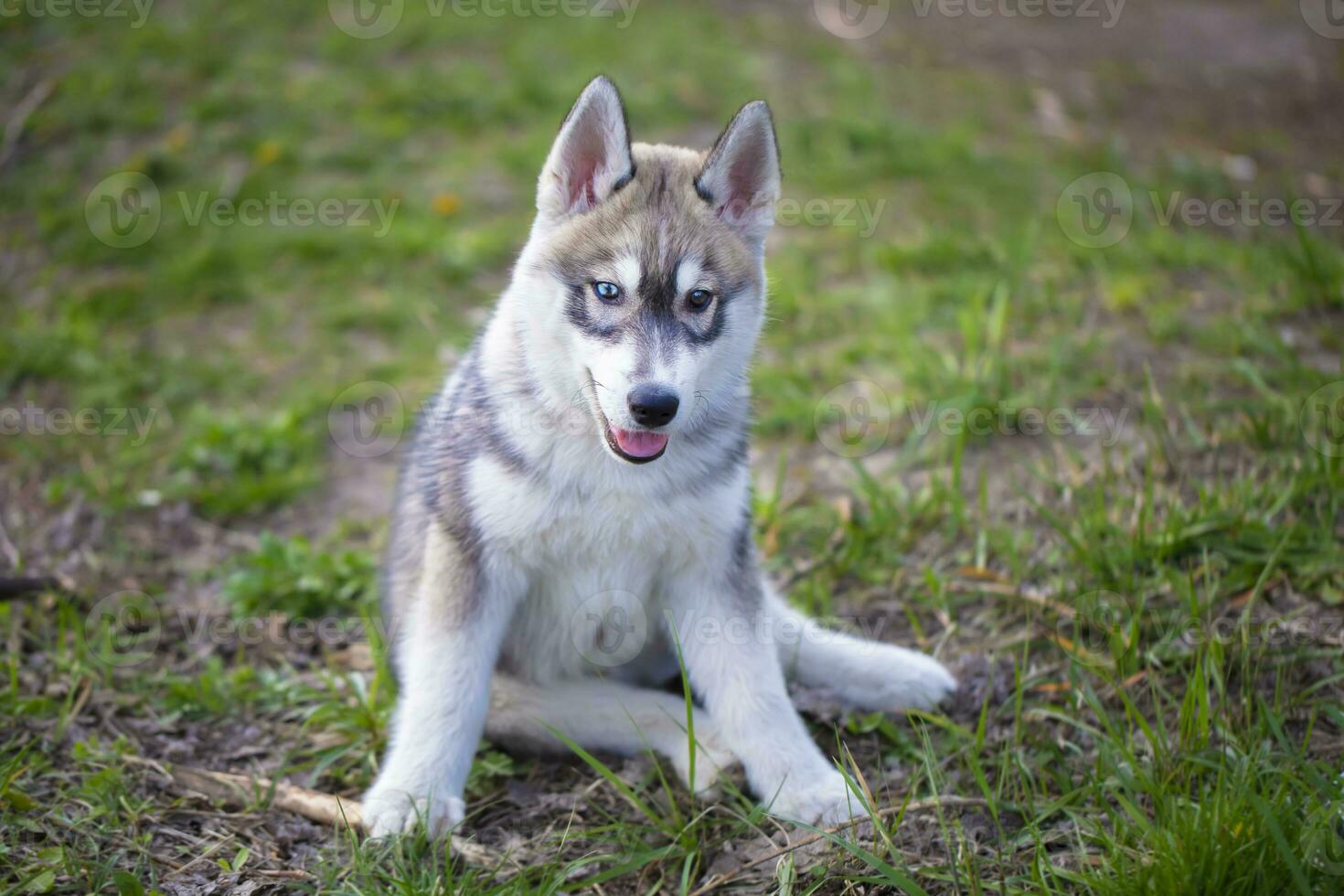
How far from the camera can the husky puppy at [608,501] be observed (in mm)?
2980

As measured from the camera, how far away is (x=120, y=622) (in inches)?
158

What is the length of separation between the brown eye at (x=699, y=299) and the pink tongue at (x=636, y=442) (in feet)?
1.27

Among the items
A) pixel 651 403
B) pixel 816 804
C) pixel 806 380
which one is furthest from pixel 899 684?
pixel 806 380

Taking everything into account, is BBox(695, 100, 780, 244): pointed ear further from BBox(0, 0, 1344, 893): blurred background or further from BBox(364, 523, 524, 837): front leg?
BBox(0, 0, 1344, 893): blurred background

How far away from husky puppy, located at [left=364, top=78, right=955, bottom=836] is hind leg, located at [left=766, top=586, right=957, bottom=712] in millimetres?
297

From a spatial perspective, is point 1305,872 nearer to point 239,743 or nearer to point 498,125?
point 239,743

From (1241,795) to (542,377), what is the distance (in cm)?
207

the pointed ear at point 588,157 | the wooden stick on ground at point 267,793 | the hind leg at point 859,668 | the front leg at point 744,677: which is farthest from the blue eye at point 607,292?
the wooden stick on ground at point 267,793

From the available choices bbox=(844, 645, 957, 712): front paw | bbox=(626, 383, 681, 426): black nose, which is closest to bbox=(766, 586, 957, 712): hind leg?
bbox=(844, 645, 957, 712): front paw

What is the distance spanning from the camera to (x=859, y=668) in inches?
139

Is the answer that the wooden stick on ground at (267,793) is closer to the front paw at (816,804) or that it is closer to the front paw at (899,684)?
the front paw at (816,804)

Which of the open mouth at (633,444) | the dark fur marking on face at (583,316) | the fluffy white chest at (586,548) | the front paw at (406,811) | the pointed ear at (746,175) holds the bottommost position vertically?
the front paw at (406,811)

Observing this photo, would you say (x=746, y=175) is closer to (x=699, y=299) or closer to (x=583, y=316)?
(x=699, y=299)

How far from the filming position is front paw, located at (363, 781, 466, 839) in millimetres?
2928
